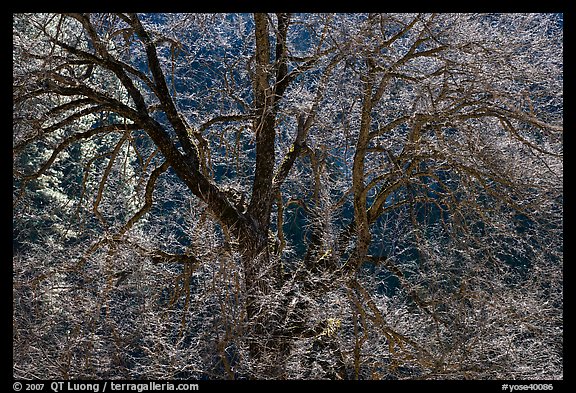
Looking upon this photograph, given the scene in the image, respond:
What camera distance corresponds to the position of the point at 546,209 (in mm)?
5113

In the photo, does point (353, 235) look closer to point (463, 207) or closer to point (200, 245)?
point (463, 207)

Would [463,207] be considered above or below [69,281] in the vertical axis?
above

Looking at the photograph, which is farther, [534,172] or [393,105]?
[393,105]

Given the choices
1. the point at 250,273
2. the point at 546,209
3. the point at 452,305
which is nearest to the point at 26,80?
the point at 250,273

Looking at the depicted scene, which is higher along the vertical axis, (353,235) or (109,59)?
(109,59)

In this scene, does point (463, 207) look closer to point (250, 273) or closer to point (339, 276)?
point (339, 276)

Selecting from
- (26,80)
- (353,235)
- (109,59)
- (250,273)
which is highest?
(109,59)

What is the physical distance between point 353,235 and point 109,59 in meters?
2.45

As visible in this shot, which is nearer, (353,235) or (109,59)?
(109,59)

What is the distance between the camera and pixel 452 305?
502 cm

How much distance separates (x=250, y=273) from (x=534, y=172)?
2.44 m
